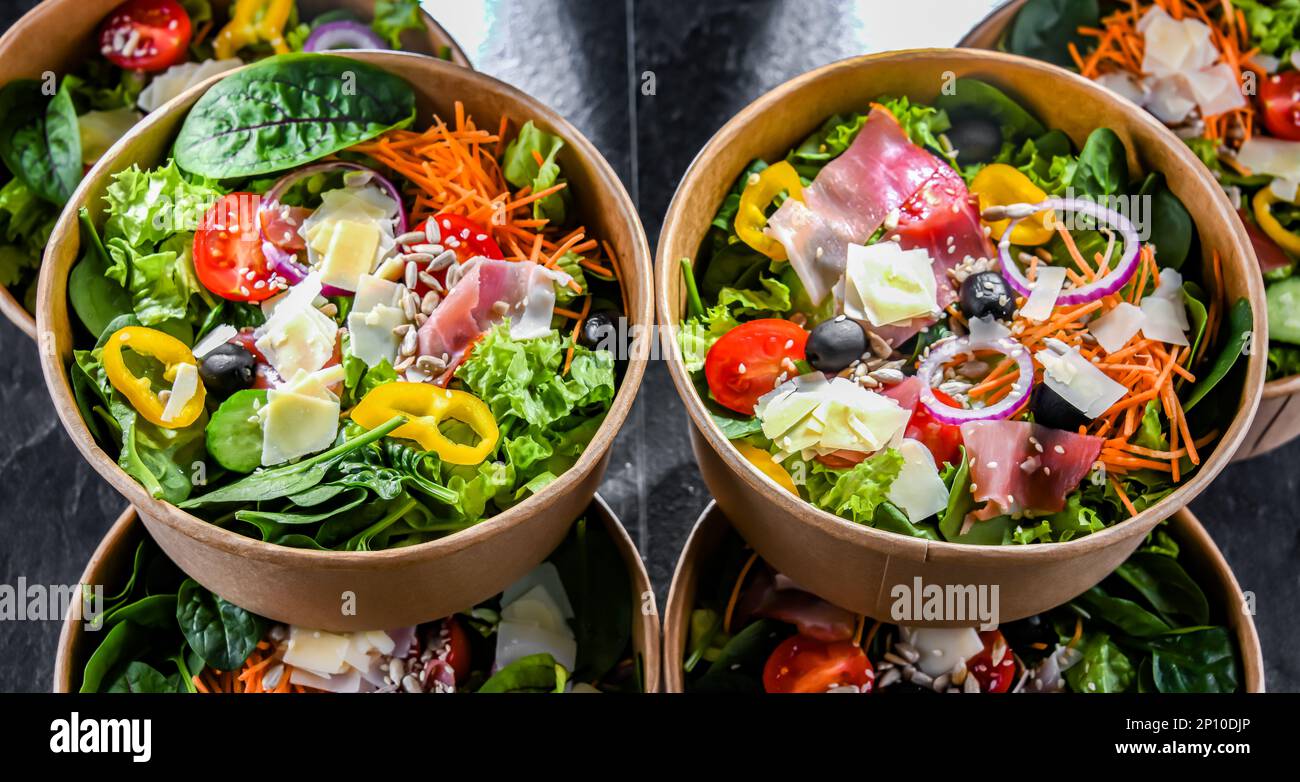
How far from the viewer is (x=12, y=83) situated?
268 cm

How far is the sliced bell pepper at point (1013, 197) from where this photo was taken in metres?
2.32

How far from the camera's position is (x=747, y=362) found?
7.22ft

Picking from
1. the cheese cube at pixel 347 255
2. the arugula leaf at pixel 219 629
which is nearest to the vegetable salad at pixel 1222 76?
the cheese cube at pixel 347 255

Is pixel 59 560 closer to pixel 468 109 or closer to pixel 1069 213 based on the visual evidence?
pixel 468 109

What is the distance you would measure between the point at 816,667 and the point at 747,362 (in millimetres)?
592

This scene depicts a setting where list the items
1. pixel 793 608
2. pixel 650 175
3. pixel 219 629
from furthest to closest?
pixel 650 175
pixel 793 608
pixel 219 629

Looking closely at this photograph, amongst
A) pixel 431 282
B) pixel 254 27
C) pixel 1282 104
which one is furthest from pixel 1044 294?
pixel 254 27

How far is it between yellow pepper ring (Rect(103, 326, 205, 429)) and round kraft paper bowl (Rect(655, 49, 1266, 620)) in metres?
0.72

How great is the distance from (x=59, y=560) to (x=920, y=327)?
1.82 meters

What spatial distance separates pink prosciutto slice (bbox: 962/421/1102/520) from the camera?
211 cm

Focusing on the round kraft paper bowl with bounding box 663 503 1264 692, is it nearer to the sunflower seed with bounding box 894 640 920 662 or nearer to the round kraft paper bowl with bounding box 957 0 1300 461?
the round kraft paper bowl with bounding box 957 0 1300 461

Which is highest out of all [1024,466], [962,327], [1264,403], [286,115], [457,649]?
[286,115]

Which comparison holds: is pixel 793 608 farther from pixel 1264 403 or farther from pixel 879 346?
pixel 1264 403
